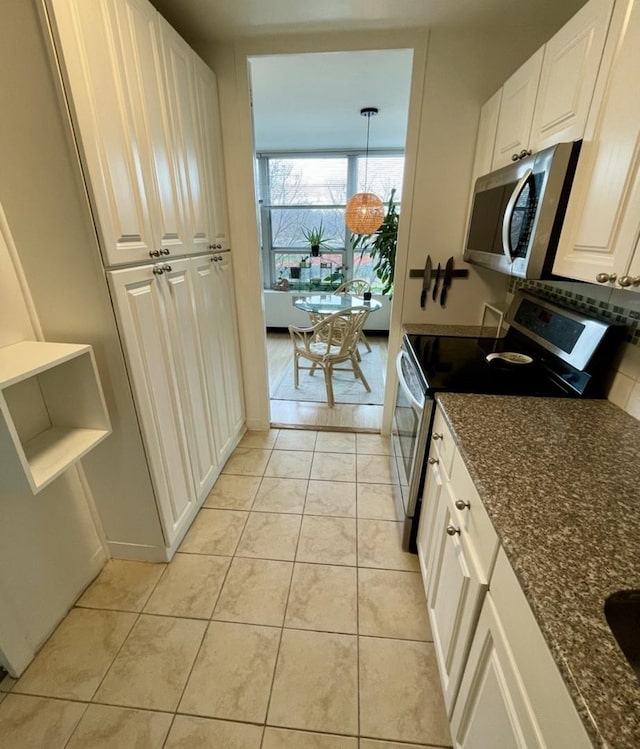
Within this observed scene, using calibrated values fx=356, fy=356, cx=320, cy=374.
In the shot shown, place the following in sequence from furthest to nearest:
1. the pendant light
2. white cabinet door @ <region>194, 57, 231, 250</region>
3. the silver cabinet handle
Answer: the pendant light → white cabinet door @ <region>194, 57, 231, 250</region> → the silver cabinet handle

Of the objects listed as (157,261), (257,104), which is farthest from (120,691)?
(257,104)

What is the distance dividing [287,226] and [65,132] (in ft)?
14.0

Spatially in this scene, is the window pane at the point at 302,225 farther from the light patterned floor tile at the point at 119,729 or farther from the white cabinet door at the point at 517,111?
the light patterned floor tile at the point at 119,729

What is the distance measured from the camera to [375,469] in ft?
7.44


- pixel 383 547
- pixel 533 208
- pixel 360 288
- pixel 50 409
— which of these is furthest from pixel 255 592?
pixel 360 288

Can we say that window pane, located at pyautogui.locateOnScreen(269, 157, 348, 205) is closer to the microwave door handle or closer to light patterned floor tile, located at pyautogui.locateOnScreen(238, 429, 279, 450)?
light patterned floor tile, located at pyautogui.locateOnScreen(238, 429, 279, 450)

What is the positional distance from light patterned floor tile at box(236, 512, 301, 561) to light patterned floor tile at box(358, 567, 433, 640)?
37 cm

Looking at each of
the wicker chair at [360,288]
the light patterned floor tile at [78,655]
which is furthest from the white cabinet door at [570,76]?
the wicker chair at [360,288]

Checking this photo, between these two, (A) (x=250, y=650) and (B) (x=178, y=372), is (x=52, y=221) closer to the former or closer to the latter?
(B) (x=178, y=372)

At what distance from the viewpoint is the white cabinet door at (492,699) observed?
61cm

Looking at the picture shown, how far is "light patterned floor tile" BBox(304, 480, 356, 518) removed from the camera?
1.93 m

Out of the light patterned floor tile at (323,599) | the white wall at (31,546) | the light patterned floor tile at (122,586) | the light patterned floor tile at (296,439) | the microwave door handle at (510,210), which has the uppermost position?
the microwave door handle at (510,210)

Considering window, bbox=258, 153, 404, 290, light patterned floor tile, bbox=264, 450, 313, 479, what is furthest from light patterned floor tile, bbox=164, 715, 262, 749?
window, bbox=258, 153, 404, 290

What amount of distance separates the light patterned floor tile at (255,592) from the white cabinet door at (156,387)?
0.35 metres
